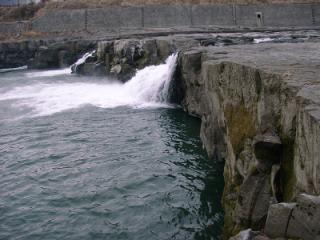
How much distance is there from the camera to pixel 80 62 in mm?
36375

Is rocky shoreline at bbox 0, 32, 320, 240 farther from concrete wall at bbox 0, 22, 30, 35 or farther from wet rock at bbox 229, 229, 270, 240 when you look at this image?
concrete wall at bbox 0, 22, 30, 35

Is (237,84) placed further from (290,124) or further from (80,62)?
(80,62)

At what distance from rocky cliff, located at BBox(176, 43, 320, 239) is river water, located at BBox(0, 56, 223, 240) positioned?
1474 millimetres

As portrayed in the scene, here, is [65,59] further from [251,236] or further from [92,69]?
[251,236]

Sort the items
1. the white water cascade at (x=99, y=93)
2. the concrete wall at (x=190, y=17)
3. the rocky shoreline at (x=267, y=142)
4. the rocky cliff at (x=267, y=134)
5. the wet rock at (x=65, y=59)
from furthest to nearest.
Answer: the concrete wall at (x=190, y=17)
the wet rock at (x=65, y=59)
the white water cascade at (x=99, y=93)
the rocky cliff at (x=267, y=134)
the rocky shoreline at (x=267, y=142)

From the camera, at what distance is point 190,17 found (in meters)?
49.0

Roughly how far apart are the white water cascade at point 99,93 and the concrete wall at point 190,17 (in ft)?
72.7

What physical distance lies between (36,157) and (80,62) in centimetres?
2329

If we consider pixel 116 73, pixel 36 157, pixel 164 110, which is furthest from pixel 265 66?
pixel 116 73

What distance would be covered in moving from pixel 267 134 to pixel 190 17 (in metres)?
43.9

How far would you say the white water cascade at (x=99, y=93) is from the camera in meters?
21.0

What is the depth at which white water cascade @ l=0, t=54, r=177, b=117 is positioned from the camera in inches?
827

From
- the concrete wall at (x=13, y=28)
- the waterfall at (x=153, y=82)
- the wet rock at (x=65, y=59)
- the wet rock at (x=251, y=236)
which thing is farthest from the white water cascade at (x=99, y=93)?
the concrete wall at (x=13, y=28)

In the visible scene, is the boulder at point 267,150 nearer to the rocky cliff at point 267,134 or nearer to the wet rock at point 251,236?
the rocky cliff at point 267,134
